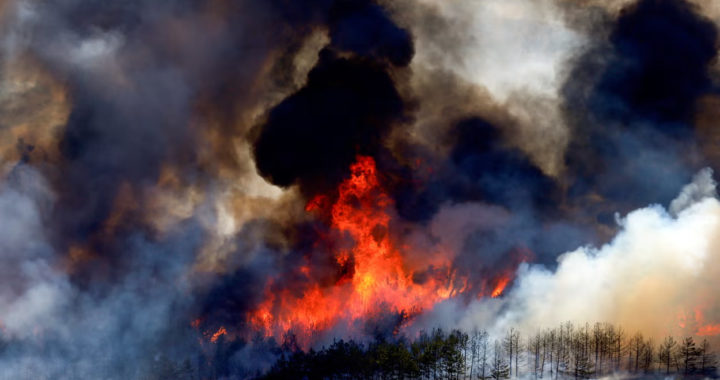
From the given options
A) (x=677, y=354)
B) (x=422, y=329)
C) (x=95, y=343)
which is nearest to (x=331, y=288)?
(x=422, y=329)

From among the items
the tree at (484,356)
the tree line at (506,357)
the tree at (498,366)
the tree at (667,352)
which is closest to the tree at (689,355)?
the tree line at (506,357)

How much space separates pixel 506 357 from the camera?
499 feet

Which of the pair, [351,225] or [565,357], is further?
[351,225]

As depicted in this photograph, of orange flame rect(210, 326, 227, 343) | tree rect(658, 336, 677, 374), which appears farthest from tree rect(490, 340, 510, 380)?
orange flame rect(210, 326, 227, 343)

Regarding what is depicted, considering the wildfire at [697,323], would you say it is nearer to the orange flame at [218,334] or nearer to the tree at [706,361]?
the tree at [706,361]

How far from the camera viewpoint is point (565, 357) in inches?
5920

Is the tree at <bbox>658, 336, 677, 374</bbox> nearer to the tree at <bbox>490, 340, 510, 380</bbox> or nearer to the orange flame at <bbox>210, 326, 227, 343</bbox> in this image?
the tree at <bbox>490, 340, 510, 380</bbox>

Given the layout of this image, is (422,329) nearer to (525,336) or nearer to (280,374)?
(525,336)

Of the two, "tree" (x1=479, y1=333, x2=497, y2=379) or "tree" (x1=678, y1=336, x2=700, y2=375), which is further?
"tree" (x1=678, y1=336, x2=700, y2=375)

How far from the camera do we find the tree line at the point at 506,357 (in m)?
140

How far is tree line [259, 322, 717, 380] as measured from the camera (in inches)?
5507

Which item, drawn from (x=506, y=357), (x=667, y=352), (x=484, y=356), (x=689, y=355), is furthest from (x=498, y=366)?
(x=689, y=355)

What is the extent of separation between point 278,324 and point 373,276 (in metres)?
22.7

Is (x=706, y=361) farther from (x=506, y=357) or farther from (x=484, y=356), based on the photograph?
(x=484, y=356)
